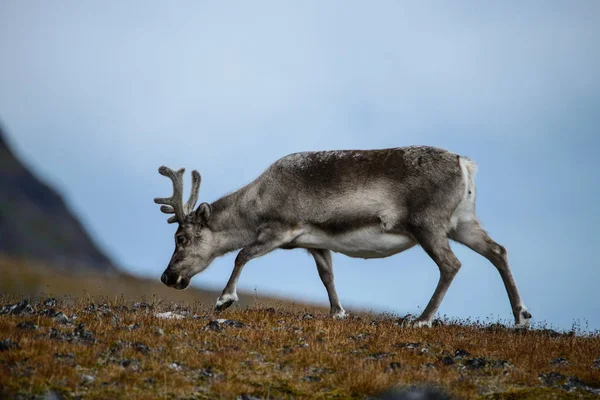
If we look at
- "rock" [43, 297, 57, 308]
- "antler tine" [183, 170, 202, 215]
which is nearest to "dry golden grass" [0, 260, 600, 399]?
"rock" [43, 297, 57, 308]

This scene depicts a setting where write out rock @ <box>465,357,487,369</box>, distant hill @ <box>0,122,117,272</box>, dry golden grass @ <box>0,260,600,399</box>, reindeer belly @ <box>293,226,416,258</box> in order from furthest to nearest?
1. distant hill @ <box>0,122,117,272</box>
2. reindeer belly @ <box>293,226,416,258</box>
3. rock @ <box>465,357,487,369</box>
4. dry golden grass @ <box>0,260,600,399</box>

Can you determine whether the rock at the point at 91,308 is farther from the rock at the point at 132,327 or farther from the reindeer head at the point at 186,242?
the rock at the point at 132,327

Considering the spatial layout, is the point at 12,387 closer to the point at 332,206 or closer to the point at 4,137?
the point at 332,206

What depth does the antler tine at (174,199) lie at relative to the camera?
17469mm

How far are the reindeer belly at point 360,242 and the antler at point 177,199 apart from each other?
261 cm

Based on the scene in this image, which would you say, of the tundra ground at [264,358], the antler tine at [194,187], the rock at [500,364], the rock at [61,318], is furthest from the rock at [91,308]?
the rock at [500,364]

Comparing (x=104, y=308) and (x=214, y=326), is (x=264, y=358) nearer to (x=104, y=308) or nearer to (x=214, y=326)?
(x=214, y=326)

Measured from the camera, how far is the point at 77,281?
4834 cm

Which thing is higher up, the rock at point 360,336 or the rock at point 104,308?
the rock at point 360,336

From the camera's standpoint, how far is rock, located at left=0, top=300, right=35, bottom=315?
14336 millimetres

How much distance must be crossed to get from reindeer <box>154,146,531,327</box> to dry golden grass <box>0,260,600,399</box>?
1522 mm

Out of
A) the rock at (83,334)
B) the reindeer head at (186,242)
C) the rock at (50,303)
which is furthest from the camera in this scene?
the reindeer head at (186,242)

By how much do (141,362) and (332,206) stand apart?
5.93 meters

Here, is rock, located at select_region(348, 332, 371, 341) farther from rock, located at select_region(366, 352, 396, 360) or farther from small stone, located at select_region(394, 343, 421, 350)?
rock, located at select_region(366, 352, 396, 360)
